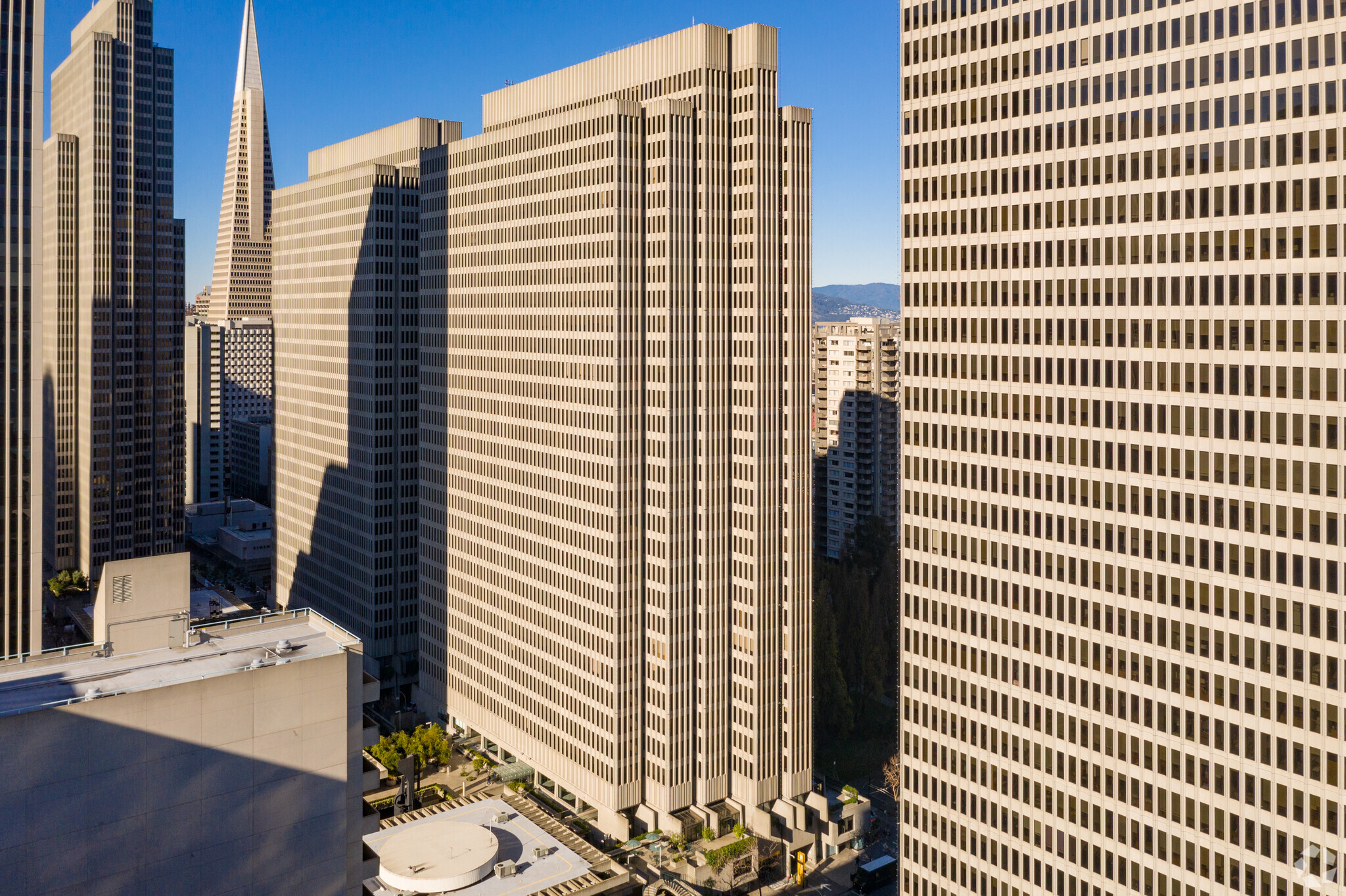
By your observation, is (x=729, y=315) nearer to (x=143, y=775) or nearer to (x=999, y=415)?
(x=999, y=415)

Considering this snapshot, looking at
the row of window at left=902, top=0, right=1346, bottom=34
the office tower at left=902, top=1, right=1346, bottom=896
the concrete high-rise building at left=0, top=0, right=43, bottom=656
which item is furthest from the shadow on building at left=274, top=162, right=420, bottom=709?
the row of window at left=902, top=0, right=1346, bottom=34

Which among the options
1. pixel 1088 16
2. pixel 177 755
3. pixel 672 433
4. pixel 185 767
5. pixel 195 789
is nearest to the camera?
pixel 177 755

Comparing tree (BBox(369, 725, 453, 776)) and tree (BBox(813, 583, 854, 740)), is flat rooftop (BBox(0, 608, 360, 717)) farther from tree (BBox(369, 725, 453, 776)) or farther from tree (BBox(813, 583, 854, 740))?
tree (BBox(813, 583, 854, 740))

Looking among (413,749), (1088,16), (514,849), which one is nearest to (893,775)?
(514,849)

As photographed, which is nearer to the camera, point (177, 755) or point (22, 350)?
point (177, 755)

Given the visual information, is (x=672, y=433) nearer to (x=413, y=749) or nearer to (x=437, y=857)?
(x=437, y=857)

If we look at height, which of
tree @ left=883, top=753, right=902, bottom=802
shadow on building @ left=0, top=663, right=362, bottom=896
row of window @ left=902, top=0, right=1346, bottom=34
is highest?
row of window @ left=902, top=0, right=1346, bottom=34
